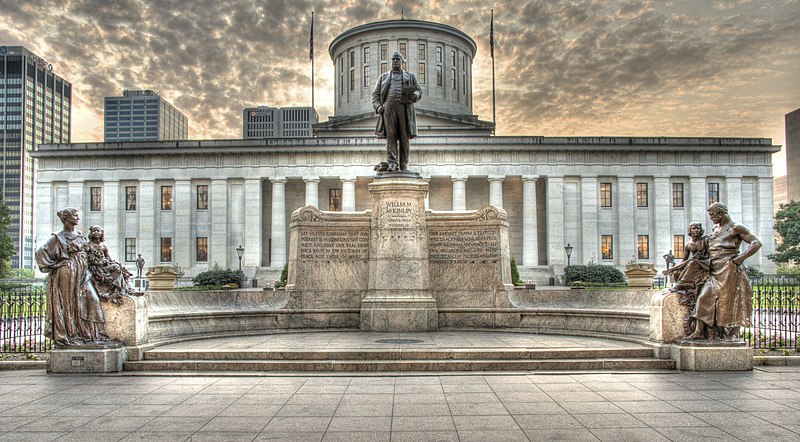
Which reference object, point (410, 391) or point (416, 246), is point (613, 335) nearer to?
point (416, 246)

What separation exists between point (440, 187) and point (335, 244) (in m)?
48.9

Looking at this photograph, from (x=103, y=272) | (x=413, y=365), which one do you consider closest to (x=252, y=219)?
(x=103, y=272)

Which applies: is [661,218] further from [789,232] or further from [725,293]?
[725,293]

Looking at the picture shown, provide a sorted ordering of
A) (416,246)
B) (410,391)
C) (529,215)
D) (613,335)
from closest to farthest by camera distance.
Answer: (410,391) → (613,335) → (416,246) → (529,215)

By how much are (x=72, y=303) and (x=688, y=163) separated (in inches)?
2396

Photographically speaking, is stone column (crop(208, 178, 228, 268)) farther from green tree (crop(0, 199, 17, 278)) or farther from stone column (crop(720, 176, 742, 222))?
stone column (crop(720, 176, 742, 222))

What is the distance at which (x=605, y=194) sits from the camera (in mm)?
61188

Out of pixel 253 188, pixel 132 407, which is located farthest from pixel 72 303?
pixel 253 188

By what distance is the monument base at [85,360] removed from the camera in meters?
10.2

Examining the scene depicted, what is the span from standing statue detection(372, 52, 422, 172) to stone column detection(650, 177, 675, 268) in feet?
168

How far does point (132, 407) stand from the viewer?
7.79 m

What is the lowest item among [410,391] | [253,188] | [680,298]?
[410,391]

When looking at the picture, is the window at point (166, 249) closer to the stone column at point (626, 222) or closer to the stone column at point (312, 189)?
the stone column at point (312, 189)

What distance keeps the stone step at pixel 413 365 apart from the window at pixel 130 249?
185ft
